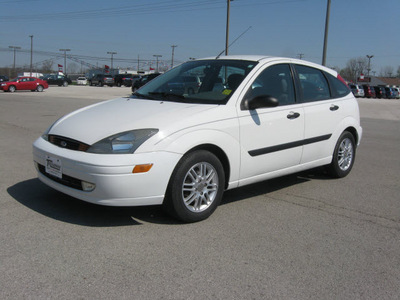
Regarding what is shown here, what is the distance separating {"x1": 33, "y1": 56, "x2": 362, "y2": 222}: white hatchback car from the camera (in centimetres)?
361

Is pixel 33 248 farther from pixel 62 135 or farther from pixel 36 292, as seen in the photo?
pixel 62 135

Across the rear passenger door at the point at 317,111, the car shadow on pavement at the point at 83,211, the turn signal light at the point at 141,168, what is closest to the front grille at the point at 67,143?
the turn signal light at the point at 141,168

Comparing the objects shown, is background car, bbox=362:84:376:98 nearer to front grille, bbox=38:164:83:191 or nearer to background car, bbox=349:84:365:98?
background car, bbox=349:84:365:98

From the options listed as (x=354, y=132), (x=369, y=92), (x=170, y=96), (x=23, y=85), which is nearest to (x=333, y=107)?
(x=354, y=132)

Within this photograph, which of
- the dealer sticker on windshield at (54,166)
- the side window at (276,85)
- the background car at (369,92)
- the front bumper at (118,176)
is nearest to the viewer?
the front bumper at (118,176)

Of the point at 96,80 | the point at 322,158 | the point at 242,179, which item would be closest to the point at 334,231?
the point at 242,179

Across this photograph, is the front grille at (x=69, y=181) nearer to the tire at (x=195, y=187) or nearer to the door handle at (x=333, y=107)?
the tire at (x=195, y=187)

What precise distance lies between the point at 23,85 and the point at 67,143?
36.9 meters

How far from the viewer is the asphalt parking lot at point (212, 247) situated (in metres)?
2.79

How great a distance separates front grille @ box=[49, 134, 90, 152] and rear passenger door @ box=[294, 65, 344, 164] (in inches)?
105

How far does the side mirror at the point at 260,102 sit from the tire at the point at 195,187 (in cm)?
71

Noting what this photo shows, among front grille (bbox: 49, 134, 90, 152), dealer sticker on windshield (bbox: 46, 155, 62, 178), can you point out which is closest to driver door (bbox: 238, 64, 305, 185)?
front grille (bbox: 49, 134, 90, 152)

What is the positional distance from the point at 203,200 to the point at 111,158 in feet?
3.41

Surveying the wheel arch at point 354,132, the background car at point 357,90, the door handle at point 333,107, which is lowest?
the wheel arch at point 354,132
